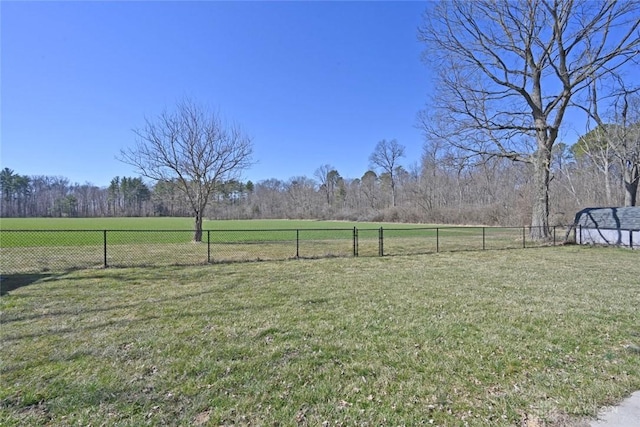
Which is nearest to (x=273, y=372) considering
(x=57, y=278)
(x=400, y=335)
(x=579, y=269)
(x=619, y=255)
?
(x=400, y=335)

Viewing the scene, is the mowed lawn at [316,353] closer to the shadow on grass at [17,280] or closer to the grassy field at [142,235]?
the shadow on grass at [17,280]

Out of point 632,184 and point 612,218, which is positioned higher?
point 632,184

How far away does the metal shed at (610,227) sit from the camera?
14.4 meters

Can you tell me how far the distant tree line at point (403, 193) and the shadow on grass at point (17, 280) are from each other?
11.1 m

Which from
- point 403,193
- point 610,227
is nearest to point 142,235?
point 610,227

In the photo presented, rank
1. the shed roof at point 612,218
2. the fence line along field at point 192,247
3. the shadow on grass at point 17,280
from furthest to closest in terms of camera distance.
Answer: the shed roof at point 612,218, the fence line along field at point 192,247, the shadow on grass at point 17,280

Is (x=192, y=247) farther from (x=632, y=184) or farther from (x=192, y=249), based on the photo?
(x=632, y=184)

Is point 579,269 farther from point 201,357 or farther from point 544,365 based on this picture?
point 201,357

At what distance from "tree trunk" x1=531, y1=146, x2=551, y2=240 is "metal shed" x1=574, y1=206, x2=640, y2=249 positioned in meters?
1.71

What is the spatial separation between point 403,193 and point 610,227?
4929 cm

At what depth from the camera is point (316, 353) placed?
141 inches

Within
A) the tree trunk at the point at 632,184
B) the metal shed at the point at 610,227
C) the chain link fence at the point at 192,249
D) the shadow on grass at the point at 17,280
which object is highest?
the tree trunk at the point at 632,184

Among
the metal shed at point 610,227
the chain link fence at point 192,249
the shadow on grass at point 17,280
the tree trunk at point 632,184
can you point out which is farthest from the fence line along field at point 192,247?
the tree trunk at point 632,184

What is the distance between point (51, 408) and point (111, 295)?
4.28 meters
